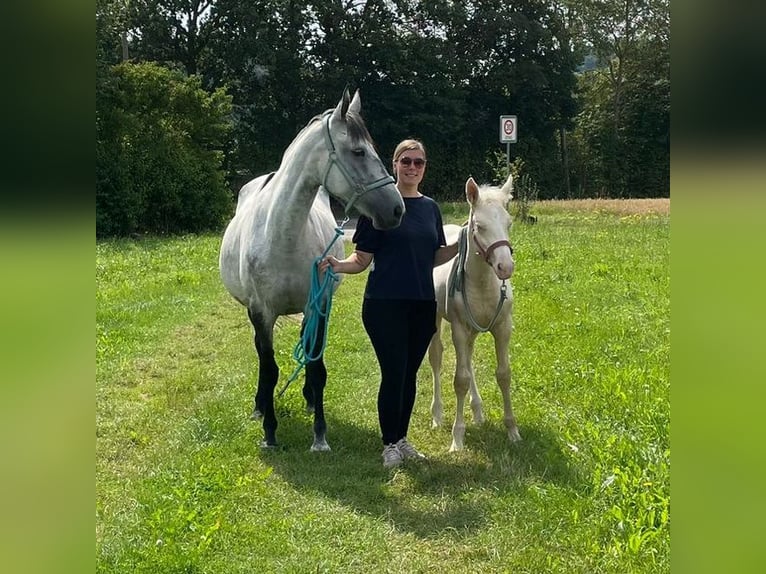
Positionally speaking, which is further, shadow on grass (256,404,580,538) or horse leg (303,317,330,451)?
horse leg (303,317,330,451)

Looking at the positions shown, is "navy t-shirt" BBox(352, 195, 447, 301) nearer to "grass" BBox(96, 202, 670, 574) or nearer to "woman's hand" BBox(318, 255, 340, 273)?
"woman's hand" BBox(318, 255, 340, 273)

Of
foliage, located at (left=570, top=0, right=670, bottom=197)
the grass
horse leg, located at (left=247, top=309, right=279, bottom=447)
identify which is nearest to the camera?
the grass

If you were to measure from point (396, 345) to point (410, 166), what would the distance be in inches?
45.0

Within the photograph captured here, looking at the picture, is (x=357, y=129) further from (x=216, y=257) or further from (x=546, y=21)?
(x=546, y=21)

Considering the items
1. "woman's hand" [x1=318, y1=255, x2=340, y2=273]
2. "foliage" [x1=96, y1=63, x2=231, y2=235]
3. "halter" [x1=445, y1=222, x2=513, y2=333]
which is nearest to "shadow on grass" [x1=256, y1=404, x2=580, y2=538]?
"halter" [x1=445, y1=222, x2=513, y2=333]

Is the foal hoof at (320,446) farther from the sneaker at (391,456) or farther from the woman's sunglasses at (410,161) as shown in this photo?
the woman's sunglasses at (410,161)

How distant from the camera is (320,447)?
446 cm

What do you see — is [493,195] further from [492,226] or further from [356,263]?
[356,263]

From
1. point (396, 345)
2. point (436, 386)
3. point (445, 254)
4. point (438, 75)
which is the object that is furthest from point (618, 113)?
point (396, 345)

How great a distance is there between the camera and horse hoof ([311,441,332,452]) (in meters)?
4.45

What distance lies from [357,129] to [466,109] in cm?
3006

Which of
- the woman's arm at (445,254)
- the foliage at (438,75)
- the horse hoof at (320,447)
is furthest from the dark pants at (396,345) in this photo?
the foliage at (438,75)
